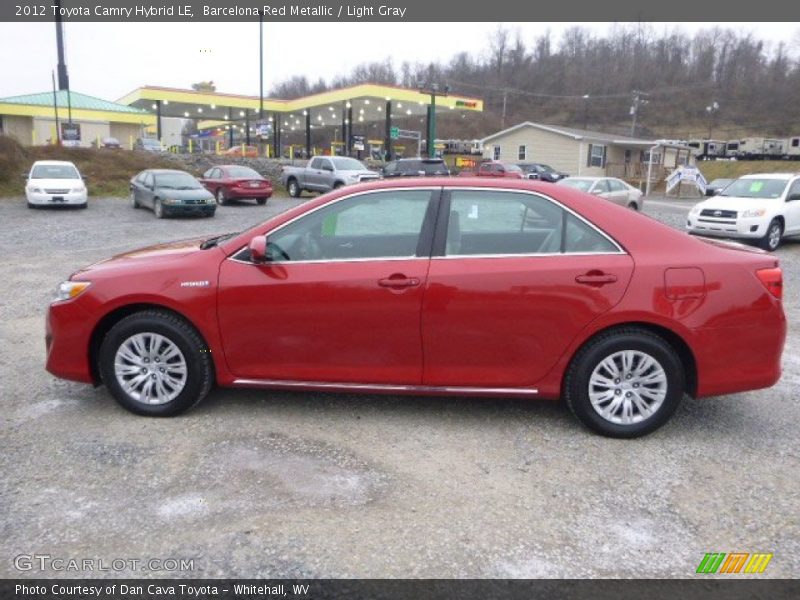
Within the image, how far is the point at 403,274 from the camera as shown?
13.1 ft

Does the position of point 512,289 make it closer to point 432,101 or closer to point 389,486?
point 389,486

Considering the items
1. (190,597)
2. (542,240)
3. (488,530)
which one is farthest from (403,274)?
(190,597)

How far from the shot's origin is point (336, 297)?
13.2ft

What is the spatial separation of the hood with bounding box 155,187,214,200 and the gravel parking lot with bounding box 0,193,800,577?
1409cm

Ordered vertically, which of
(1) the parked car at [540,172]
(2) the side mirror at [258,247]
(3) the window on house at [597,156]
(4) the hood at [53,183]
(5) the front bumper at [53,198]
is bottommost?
(5) the front bumper at [53,198]

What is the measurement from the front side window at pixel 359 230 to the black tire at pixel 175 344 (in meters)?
0.80

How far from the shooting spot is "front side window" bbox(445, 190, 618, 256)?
→ 405 cm

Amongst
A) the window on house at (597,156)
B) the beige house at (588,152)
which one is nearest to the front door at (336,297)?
the beige house at (588,152)

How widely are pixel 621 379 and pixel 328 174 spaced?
2188 centimetres

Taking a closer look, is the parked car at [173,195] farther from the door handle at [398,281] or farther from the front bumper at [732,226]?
the door handle at [398,281]

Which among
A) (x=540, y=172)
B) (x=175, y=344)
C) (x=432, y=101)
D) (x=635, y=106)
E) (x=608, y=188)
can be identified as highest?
(x=635, y=106)

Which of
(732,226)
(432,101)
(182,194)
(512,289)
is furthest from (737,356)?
Answer: (432,101)

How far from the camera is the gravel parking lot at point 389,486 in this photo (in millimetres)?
2873

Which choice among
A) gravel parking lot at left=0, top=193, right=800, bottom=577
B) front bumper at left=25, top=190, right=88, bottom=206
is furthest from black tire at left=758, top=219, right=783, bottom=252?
front bumper at left=25, top=190, right=88, bottom=206
